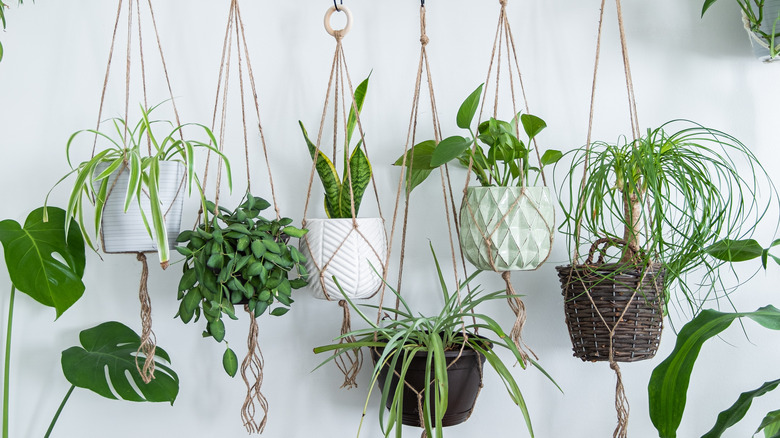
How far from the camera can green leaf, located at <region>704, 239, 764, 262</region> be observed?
1100 millimetres

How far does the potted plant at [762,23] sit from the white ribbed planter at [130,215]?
114 cm

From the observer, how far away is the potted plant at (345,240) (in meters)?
1.14

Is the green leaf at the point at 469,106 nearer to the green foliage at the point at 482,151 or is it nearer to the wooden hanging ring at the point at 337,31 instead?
the green foliage at the point at 482,151

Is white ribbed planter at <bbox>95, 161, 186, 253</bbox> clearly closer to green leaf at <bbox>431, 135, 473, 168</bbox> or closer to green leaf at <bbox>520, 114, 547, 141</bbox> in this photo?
green leaf at <bbox>431, 135, 473, 168</bbox>

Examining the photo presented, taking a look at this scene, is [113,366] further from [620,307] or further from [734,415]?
[734,415]

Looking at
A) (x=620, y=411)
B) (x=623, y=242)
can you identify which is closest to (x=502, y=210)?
(x=623, y=242)

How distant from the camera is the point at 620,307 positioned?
3.64 feet

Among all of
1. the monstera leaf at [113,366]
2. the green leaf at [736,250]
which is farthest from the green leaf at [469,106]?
the monstera leaf at [113,366]

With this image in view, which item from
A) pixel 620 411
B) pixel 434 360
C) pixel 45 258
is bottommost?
pixel 620 411

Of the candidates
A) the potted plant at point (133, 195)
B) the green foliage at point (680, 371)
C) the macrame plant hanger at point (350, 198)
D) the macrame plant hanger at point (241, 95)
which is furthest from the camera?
the macrame plant hanger at point (241, 95)

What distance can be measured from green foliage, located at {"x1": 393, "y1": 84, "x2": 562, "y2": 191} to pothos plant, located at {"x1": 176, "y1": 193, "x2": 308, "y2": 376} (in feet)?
0.97

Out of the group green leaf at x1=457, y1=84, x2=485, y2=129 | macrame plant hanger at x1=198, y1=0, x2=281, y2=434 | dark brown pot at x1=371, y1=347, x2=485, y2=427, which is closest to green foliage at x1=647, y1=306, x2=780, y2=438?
dark brown pot at x1=371, y1=347, x2=485, y2=427

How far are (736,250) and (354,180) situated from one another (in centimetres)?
75

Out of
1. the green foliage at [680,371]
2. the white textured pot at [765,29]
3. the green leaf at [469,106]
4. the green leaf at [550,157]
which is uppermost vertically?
the white textured pot at [765,29]
